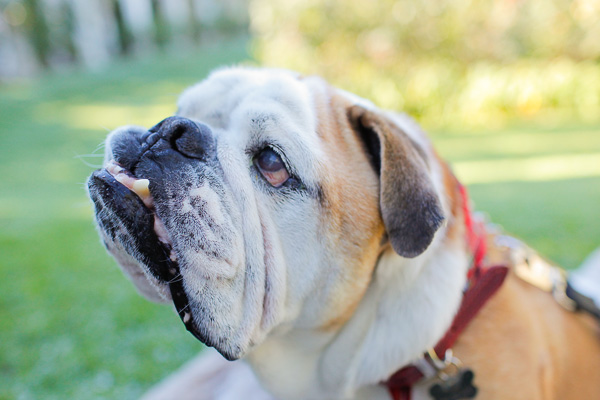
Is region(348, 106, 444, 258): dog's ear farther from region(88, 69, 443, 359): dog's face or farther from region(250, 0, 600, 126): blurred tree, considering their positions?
region(250, 0, 600, 126): blurred tree

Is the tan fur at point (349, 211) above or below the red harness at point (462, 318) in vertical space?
above

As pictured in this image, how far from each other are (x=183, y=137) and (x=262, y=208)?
430 millimetres

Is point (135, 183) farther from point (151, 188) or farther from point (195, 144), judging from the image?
point (195, 144)

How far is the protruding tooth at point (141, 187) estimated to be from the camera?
1868 mm

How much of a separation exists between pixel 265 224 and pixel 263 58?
42.3 feet

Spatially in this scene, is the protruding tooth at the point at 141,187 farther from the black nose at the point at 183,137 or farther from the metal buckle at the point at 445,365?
the metal buckle at the point at 445,365

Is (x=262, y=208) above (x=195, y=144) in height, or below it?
below

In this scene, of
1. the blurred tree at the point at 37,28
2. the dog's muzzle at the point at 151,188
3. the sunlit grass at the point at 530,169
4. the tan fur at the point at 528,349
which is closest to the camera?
the dog's muzzle at the point at 151,188

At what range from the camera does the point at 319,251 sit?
6.91ft

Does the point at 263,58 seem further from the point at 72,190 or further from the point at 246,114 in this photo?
the point at 246,114

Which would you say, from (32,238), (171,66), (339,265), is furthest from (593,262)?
(171,66)

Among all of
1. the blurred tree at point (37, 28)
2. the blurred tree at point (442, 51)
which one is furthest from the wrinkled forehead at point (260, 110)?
the blurred tree at point (37, 28)

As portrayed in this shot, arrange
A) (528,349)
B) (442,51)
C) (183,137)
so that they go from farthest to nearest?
(442,51) < (528,349) < (183,137)

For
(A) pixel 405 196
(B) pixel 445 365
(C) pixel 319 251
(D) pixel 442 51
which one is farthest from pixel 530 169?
(C) pixel 319 251
